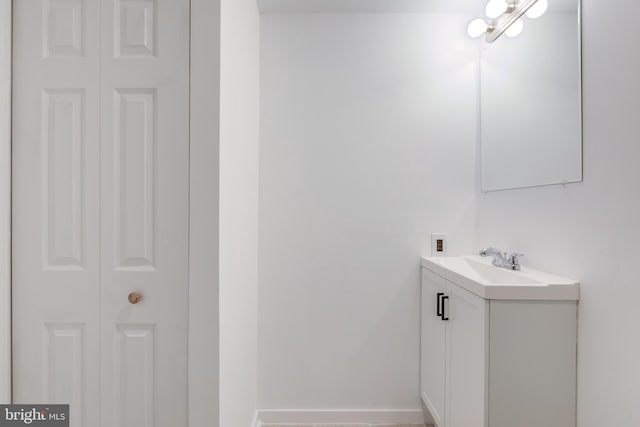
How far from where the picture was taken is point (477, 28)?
208cm

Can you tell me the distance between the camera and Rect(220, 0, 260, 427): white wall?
4.83 ft

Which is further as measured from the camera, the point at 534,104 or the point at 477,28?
the point at 477,28

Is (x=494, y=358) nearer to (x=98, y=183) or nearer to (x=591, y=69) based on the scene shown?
(x=591, y=69)

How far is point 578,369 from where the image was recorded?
140cm

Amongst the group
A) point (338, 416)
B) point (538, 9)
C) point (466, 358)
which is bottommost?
point (338, 416)

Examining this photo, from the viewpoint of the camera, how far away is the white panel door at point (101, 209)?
1460 mm

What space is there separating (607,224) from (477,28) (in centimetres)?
132

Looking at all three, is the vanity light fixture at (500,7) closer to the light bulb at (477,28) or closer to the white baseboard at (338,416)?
the light bulb at (477,28)

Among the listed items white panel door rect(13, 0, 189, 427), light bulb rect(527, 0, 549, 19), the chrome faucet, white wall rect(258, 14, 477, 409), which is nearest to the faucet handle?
the chrome faucet

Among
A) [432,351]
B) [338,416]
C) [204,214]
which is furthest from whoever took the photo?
[338,416]

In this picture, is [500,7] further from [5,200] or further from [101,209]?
[5,200]

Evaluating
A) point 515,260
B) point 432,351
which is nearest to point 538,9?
point 515,260

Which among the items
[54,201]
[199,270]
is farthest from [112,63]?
[199,270]

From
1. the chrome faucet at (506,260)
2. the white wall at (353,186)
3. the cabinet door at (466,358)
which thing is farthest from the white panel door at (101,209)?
the chrome faucet at (506,260)
